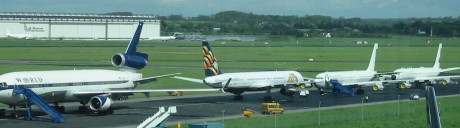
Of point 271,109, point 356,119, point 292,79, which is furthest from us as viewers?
point 292,79

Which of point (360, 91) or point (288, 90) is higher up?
point (288, 90)

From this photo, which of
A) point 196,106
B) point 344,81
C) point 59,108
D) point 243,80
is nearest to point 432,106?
point 59,108

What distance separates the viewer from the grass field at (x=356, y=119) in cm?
4962

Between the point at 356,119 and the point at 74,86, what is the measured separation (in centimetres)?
2000

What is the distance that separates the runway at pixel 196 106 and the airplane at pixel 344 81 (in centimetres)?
111

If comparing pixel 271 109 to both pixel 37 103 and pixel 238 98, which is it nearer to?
pixel 238 98

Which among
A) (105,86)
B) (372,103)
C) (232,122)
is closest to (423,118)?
(232,122)

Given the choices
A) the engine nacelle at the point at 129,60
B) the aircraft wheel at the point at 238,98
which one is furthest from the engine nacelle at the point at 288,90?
the engine nacelle at the point at 129,60

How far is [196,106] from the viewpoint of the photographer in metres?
66.8

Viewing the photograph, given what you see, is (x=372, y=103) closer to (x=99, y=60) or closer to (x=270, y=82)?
(x=270, y=82)

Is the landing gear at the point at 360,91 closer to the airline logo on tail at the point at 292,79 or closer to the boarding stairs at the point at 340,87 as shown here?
the boarding stairs at the point at 340,87

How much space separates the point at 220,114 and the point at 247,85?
16.9m

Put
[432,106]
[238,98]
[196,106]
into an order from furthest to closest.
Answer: [238,98], [196,106], [432,106]

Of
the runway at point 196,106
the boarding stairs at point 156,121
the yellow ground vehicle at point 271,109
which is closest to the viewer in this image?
the boarding stairs at point 156,121
